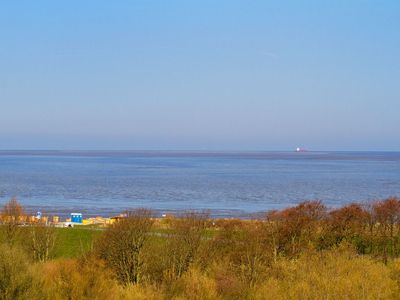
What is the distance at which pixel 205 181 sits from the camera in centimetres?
11981

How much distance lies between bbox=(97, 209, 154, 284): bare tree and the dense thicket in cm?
6

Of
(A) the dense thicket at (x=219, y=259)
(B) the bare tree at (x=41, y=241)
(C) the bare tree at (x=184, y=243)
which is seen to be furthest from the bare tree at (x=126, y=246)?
(B) the bare tree at (x=41, y=241)

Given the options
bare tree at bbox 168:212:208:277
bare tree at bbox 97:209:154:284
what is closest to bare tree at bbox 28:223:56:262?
bare tree at bbox 97:209:154:284

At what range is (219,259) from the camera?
3656 cm

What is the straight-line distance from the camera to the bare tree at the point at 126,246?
114 ft

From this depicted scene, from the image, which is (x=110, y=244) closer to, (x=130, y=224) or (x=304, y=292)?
(x=130, y=224)

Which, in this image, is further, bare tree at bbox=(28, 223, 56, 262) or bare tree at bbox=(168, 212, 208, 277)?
bare tree at bbox=(28, 223, 56, 262)

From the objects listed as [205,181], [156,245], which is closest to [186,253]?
[156,245]

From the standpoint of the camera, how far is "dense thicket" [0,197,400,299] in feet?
84.8

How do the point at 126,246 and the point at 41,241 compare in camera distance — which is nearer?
the point at 126,246

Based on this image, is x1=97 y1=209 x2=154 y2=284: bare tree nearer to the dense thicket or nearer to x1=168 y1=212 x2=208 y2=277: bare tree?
the dense thicket

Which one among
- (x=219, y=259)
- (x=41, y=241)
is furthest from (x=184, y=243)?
(x=41, y=241)

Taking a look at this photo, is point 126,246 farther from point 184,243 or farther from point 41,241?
point 41,241

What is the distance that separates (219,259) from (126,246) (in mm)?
5289
